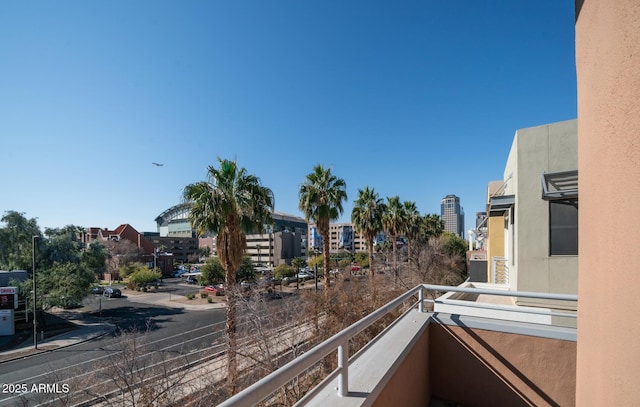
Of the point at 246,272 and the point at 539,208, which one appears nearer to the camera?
the point at 539,208

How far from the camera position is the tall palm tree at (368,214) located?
966 inches

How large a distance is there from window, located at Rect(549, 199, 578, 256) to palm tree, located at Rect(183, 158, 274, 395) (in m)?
9.71

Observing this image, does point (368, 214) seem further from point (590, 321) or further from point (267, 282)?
point (590, 321)

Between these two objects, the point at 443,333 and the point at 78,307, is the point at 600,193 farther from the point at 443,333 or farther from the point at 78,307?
the point at 78,307

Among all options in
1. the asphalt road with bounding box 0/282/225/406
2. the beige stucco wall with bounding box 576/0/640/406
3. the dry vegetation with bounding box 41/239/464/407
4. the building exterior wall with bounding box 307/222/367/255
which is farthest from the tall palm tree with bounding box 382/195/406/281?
the building exterior wall with bounding box 307/222/367/255

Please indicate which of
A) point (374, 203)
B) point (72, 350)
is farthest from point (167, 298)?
point (374, 203)

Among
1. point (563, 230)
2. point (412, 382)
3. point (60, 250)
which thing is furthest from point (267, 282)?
point (60, 250)

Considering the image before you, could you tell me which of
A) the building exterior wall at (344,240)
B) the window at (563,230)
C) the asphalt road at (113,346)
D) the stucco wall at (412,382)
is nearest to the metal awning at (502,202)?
the window at (563,230)

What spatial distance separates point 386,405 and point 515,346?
2616 millimetres

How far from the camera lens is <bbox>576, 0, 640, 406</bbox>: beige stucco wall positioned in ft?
4.25

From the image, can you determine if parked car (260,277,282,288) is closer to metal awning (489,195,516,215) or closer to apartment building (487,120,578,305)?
metal awning (489,195,516,215)

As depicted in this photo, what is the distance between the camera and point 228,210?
35.8 ft

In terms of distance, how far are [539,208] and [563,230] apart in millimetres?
762

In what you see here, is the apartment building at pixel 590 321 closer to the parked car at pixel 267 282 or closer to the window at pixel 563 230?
the window at pixel 563 230
